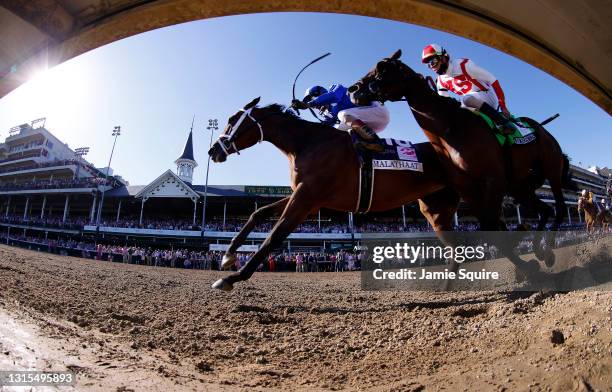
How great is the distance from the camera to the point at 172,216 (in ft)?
148

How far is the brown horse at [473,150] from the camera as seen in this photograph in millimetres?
4605

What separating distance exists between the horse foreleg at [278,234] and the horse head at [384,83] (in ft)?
5.43

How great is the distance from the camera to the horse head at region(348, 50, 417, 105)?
17.0 ft

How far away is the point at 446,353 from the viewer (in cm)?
297

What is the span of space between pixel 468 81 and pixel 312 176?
2715 mm

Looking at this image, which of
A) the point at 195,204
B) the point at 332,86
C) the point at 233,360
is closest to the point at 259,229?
the point at 195,204

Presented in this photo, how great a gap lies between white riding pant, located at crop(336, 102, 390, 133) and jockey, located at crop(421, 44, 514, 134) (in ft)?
3.13

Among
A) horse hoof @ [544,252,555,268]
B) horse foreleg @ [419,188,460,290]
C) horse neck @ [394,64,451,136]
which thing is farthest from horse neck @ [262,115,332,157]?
horse hoof @ [544,252,555,268]

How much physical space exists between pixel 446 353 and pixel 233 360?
73.8 inches

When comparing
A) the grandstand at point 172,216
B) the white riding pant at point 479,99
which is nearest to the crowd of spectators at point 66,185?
the grandstand at point 172,216

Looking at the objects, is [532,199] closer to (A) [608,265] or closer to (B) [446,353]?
(A) [608,265]

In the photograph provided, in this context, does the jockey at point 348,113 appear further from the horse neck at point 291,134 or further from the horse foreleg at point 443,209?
the horse foreleg at point 443,209

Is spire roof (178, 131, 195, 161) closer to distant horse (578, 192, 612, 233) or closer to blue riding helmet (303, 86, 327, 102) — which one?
distant horse (578, 192, 612, 233)

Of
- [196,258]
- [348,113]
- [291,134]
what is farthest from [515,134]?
[196,258]
